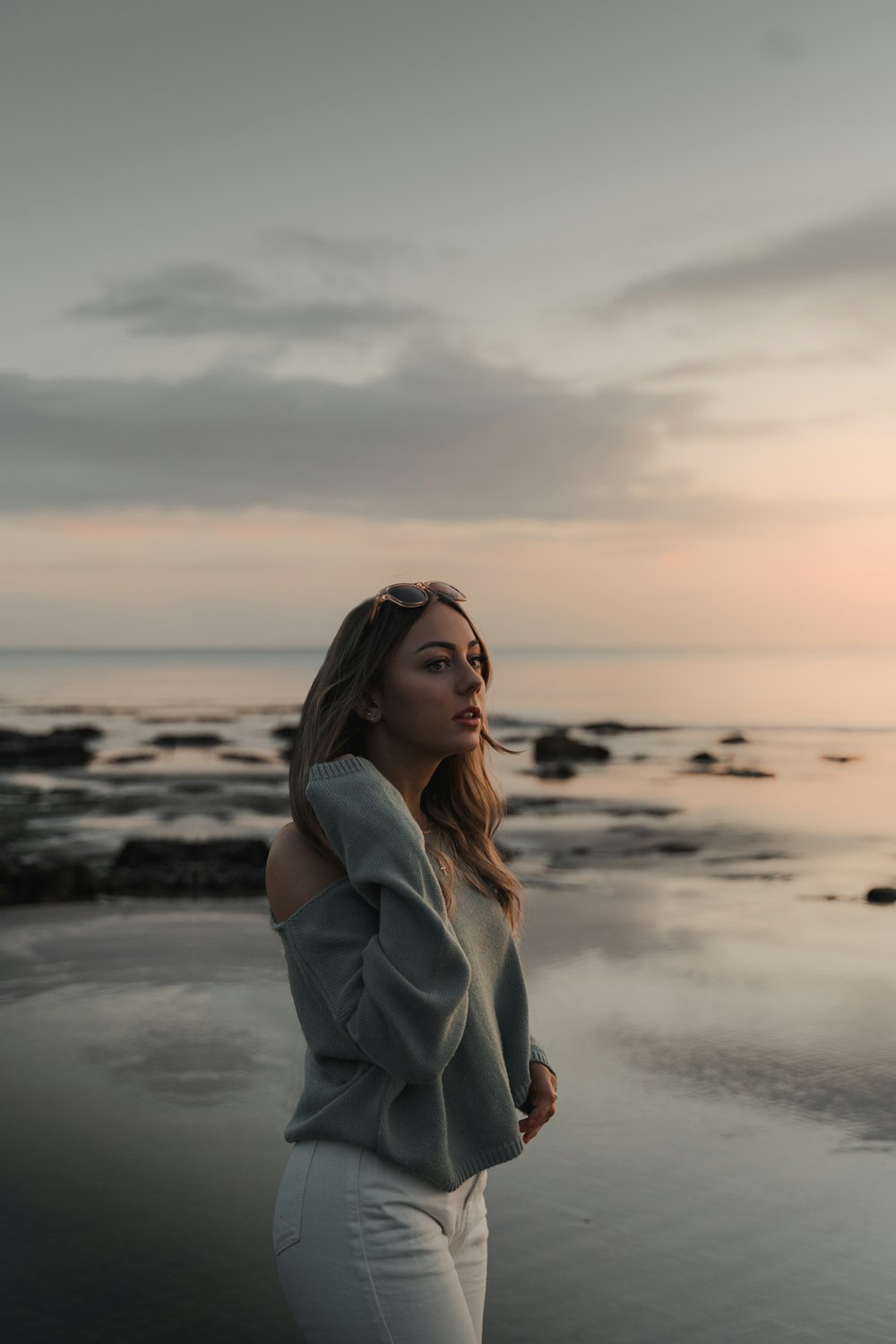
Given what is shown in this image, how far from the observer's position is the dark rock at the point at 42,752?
25.5m

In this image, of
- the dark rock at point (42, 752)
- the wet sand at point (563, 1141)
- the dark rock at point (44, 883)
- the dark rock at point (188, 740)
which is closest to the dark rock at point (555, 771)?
the dark rock at point (42, 752)

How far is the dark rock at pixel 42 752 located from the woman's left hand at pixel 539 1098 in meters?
23.4

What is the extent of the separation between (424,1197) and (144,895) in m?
8.71

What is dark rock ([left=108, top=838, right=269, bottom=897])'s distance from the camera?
35.3 feet

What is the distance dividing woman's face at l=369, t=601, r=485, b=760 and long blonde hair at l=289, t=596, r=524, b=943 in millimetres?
32

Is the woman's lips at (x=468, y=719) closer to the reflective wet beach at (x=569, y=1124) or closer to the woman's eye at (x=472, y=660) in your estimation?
the woman's eye at (x=472, y=660)

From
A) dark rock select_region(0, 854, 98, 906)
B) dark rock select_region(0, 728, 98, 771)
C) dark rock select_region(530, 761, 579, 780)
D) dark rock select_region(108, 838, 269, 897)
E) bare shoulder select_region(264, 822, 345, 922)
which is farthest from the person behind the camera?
dark rock select_region(0, 728, 98, 771)

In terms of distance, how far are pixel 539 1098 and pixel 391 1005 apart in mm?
784

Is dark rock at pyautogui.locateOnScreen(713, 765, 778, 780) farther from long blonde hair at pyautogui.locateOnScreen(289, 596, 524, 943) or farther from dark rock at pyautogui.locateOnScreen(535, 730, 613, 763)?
long blonde hair at pyautogui.locateOnScreen(289, 596, 524, 943)

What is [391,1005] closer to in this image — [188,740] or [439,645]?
[439,645]

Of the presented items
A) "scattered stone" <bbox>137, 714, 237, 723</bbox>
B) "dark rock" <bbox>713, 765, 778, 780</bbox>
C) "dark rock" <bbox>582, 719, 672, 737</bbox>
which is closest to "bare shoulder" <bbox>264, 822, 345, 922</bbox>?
"dark rock" <bbox>713, 765, 778, 780</bbox>

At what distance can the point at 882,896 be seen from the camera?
10.9m

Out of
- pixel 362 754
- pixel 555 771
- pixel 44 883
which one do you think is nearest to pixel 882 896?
pixel 44 883

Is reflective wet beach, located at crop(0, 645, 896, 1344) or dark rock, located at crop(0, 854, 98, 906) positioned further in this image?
dark rock, located at crop(0, 854, 98, 906)
